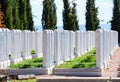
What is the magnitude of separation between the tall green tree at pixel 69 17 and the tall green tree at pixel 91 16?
1.50m

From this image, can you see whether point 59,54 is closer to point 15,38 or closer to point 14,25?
point 15,38

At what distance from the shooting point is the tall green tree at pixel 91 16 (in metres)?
60.1

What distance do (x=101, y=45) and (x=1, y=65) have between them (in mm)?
4030

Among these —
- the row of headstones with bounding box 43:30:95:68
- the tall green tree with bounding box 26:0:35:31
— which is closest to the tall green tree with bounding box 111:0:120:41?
the tall green tree with bounding box 26:0:35:31

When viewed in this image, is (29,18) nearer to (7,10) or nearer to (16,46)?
(7,10)

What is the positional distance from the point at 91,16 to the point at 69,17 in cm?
293

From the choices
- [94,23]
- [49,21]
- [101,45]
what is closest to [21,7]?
[49,21]

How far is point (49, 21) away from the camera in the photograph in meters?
56.8

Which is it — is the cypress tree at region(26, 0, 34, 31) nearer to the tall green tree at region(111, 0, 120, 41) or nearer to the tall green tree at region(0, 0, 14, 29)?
the tall green tree at region(0, 0, 14, 29)

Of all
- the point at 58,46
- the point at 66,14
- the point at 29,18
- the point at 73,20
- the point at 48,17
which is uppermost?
the point at 66,14

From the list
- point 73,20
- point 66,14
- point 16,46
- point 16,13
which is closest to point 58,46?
point 16,46

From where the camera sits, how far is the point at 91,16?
6072 centimetres

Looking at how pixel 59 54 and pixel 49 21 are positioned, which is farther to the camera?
pixel 49 21

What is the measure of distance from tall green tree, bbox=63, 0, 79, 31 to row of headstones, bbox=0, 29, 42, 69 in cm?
3005
